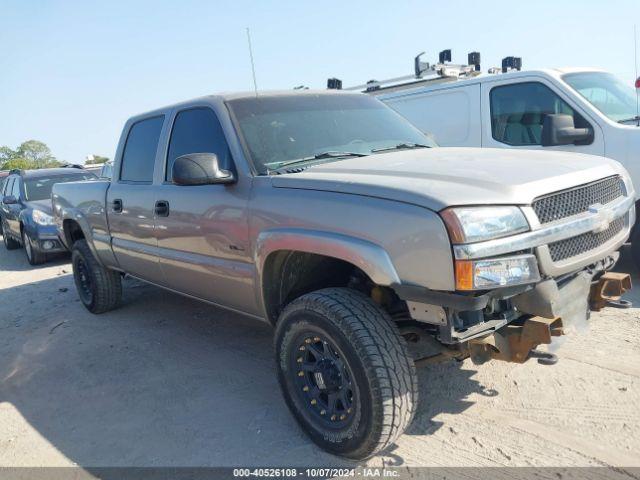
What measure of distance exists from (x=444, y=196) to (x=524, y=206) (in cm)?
37

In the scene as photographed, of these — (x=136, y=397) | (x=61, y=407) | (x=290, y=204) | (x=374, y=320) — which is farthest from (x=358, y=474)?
(x=61, y=407)

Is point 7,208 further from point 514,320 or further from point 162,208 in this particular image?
point 514,320

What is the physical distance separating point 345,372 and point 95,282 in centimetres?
374

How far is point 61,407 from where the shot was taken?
3641mm

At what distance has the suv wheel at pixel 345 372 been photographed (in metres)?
2.46

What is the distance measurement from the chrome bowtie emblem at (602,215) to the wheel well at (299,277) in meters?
1.19

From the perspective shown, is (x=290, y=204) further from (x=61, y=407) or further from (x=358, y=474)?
(x=61, y=407)

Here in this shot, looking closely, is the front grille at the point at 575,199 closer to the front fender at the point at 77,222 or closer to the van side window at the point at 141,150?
the van side window at the point at 141,150

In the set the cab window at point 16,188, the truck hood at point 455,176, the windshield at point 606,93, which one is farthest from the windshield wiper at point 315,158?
the cab window at point 16,188

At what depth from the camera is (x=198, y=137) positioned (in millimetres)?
3793

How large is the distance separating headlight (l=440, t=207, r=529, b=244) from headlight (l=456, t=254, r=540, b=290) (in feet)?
0.34

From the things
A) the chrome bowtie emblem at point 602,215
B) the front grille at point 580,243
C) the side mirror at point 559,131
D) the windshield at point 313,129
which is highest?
the windshield at point 313,129

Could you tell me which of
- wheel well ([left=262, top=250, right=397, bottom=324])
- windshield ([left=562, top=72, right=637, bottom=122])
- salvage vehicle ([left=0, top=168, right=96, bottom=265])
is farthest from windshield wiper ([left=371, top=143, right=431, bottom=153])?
salvage vehicle ([left=0, top=168, right=96, bottom=265])

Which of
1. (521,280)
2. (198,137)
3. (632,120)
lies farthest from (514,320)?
(632,120)
